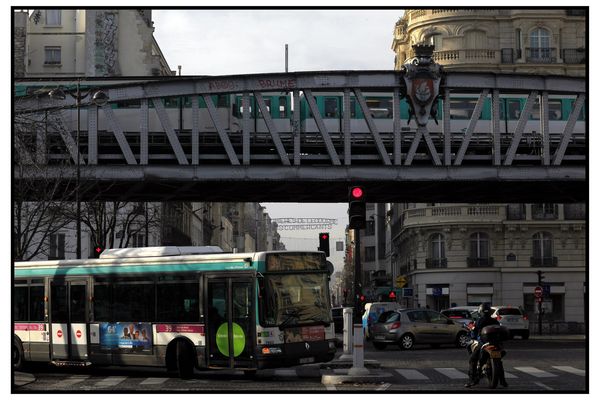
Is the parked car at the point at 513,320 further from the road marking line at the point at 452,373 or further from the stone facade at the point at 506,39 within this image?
the stone facade at the point at 506,39

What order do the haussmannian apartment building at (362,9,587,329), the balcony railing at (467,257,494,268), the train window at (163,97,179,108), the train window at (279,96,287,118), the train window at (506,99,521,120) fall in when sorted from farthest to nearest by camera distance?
1. the balcony railing at (467,257,494,268)
2. the haussmannian apartment building at (362,9,587,329)
3. the train window at (506,99,521,120)
4. the train window at (163,97,179,108)
5. the train window at (279,96,287,118)

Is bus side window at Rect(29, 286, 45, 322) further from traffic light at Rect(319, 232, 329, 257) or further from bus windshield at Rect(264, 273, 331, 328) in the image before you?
bus windshield at Rect(264, 273, 331, 328)

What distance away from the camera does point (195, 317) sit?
22859 millimetres

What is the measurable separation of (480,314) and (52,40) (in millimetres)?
59080

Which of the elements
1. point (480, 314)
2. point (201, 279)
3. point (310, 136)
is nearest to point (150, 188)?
point (310, 136)

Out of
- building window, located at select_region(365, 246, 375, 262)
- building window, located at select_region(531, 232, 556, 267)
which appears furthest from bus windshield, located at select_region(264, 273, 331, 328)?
building window, located at select_region(365, 246, 375, 262)

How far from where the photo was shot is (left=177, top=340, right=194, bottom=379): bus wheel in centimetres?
2281

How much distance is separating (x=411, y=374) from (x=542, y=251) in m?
47.3

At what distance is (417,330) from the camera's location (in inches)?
1458

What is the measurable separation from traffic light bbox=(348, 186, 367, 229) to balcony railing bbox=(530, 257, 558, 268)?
162 feet

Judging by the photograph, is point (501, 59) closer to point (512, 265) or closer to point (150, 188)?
point (512, 265)

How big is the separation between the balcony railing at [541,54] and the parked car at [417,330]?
39.2m

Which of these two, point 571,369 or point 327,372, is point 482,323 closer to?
point 571,369

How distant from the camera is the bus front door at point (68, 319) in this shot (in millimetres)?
25031
